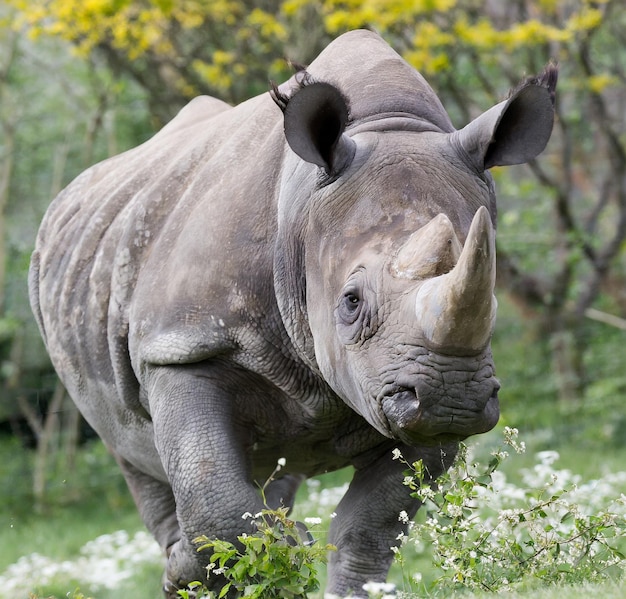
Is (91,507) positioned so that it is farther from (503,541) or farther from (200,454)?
(503,541)

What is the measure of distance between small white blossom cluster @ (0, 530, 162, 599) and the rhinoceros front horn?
4305 mm

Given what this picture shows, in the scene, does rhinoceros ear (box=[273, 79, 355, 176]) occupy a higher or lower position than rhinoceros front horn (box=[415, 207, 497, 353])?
higher

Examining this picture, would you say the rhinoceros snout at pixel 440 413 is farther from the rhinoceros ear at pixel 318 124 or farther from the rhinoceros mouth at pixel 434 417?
the rhinoceros ear at pixel 318 124

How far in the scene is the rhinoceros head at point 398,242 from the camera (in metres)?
3.66

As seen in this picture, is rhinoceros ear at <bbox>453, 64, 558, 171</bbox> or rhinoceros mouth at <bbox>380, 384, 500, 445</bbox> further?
rhinoceros ear at <bbox>453, 64, 558, 171</bbox>

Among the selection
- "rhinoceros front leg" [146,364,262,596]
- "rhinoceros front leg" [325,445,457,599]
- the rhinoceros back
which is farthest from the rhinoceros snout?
the rhinoceros back

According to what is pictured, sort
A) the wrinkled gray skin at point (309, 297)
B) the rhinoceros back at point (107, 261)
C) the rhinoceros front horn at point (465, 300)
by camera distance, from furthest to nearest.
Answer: the rhinoceros back at point (107, 261)
the wrinkled gray skin at point (309, 297)
the rhinoceros front horn at point (465, 300)

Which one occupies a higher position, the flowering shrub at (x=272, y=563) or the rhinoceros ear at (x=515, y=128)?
the rhinoceros ear at (x=515, y=128)

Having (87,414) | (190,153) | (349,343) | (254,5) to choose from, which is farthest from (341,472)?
(349,343)

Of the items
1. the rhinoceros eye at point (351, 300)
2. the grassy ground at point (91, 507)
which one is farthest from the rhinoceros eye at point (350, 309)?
the grassy ground at point (91, 507)

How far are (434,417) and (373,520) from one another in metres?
1.43

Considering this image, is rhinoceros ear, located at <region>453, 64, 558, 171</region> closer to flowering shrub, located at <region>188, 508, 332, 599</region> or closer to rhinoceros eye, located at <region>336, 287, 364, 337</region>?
rhinoceros eye, located at <region>336, 287, 364, 337</region>

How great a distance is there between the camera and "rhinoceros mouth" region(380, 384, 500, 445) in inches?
144

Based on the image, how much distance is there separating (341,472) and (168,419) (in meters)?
6.84
